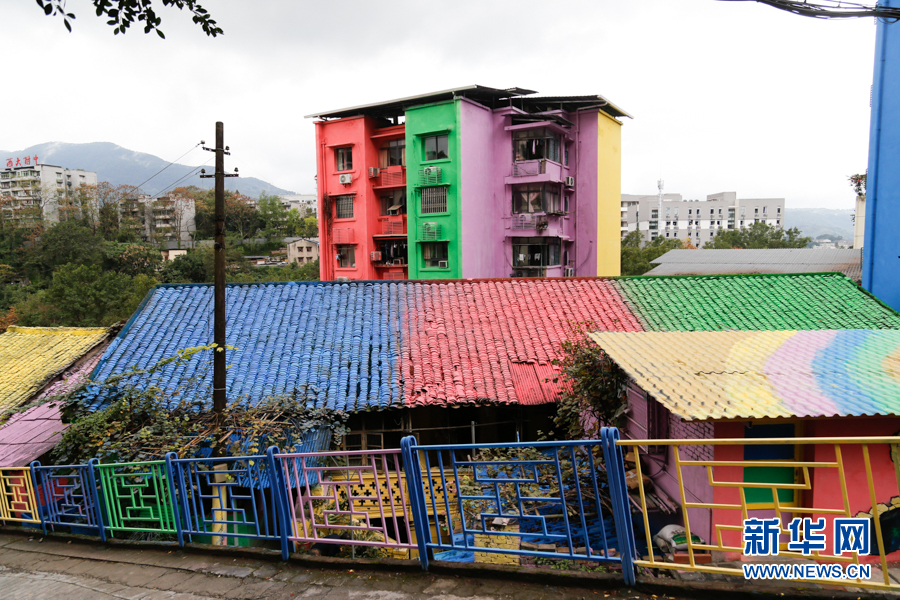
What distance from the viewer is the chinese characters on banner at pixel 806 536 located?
3498 mm

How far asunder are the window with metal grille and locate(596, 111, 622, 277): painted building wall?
9.37 metres

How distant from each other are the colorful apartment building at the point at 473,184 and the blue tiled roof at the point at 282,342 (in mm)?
16877

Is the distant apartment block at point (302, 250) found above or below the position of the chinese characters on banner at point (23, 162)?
below

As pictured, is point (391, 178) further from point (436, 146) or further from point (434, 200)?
point (436, 146)

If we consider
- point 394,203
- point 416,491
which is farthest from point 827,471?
point 394,203

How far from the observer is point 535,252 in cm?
3059

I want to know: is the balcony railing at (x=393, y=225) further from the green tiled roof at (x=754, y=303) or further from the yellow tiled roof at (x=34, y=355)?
the green tiled roof at (x=754, y=303)

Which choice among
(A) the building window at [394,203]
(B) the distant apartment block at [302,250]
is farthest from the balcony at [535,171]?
(B) the distant apartment block at [302,250]

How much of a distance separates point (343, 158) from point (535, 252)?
44.1 ft

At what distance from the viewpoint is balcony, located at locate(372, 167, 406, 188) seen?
31594 millimetres

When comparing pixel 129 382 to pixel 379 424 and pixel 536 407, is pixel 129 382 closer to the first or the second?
pixel 379 424

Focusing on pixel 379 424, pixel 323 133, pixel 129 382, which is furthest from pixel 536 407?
pixel 323 133

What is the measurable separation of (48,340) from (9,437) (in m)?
4.92

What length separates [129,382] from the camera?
34.1 ft
